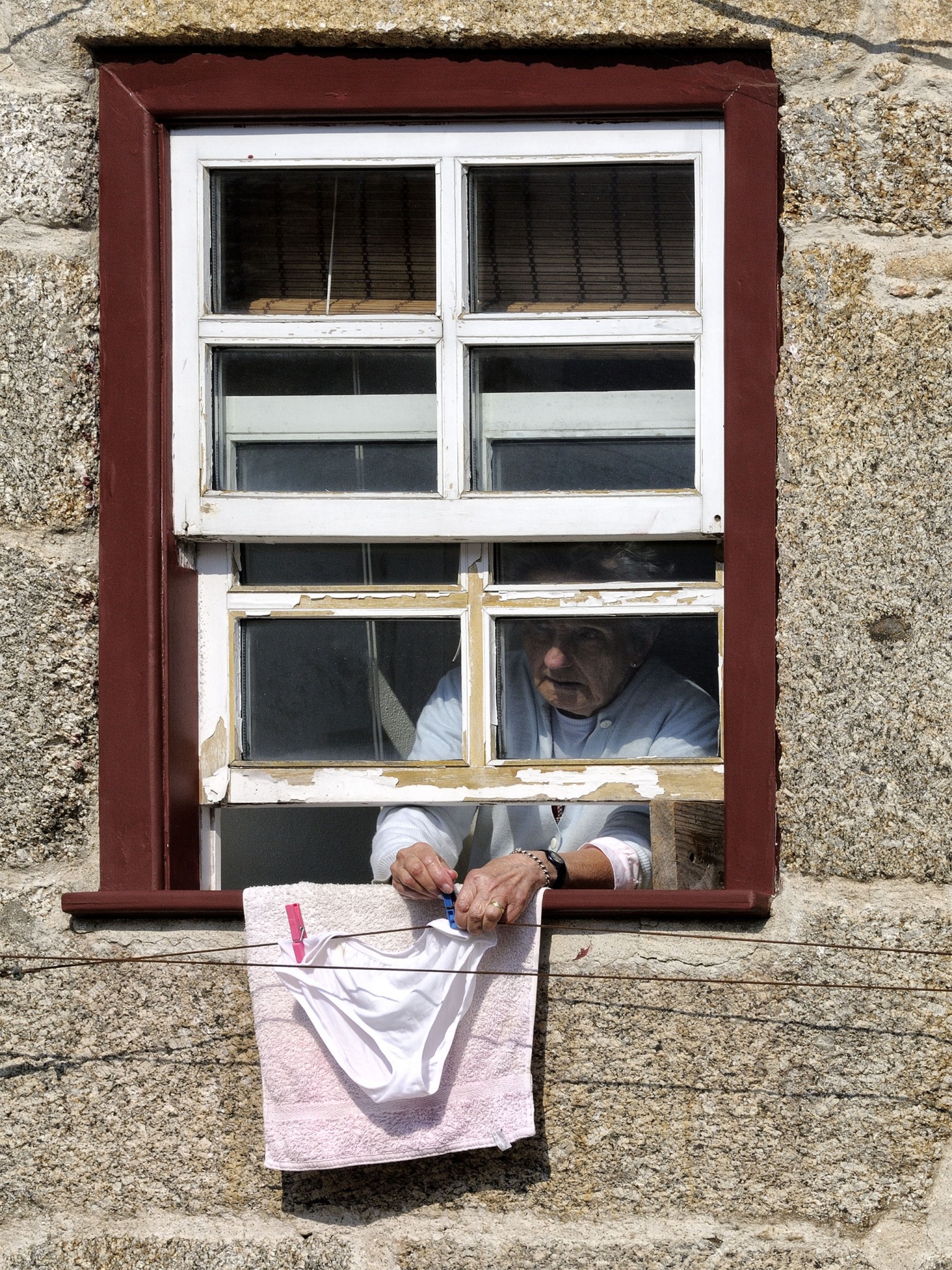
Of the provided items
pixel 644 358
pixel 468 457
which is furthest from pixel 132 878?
pixel 644 358

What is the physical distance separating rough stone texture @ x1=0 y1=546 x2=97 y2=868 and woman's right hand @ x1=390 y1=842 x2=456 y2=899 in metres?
0.58

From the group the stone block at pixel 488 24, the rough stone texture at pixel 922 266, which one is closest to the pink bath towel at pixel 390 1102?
the rough stone texture at pixel 922 266

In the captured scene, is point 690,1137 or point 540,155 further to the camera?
point 540,155

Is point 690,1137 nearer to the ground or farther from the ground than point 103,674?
nearer to the ground

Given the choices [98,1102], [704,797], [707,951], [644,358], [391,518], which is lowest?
[98,1102]

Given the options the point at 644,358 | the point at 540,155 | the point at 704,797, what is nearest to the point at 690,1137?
the point at 704,797

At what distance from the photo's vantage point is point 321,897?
2090 millimetres

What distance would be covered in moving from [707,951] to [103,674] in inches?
43.9

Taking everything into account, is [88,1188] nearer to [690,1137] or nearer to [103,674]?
[103,674]

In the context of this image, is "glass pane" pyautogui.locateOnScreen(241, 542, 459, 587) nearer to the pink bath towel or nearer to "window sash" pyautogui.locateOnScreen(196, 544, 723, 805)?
"window sash" pyautogui.locateOnScreen(196, 544, 723, 805)

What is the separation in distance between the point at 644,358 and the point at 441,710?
28.6 inches

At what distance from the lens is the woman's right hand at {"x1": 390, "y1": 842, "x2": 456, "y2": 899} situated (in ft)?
6.74

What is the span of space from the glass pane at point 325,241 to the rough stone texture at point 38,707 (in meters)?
0.61

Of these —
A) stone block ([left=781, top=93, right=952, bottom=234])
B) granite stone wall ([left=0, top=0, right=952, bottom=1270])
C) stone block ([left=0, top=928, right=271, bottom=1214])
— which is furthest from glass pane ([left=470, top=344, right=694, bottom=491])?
stone block ([left=0, top=928, right=271, bottom=1214])
